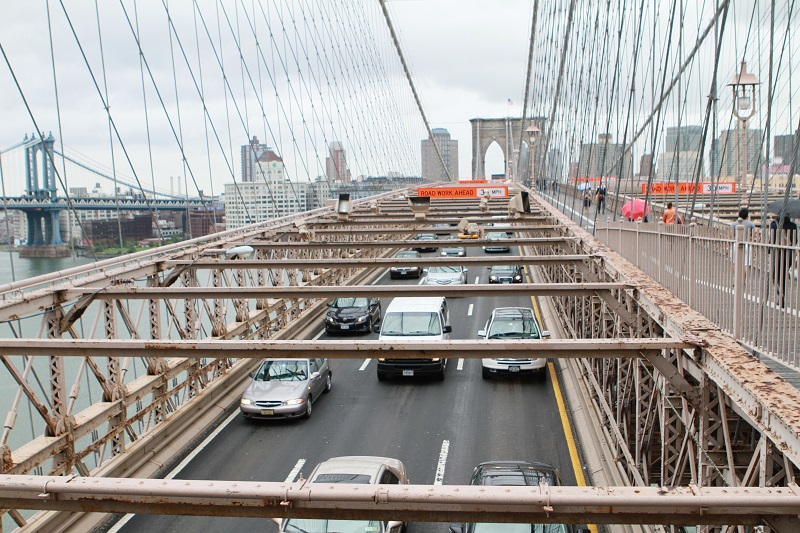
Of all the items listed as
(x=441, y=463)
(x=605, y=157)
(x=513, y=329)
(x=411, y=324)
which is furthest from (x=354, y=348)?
(x=605, y=157)

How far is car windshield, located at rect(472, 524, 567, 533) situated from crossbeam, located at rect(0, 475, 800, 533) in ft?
18.8

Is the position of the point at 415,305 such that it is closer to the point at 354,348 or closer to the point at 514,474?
the point at 514,474

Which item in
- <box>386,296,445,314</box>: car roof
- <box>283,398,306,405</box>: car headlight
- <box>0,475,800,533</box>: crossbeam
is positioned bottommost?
<box>283,398,306,405</box>: car headlight

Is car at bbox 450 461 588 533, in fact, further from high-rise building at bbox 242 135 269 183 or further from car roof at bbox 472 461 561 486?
high-rise building at bbox 242 135 269 183

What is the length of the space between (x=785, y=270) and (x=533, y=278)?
33.8 metres

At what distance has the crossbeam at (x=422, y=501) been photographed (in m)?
4.32

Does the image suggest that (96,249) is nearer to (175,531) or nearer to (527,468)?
(175,531)

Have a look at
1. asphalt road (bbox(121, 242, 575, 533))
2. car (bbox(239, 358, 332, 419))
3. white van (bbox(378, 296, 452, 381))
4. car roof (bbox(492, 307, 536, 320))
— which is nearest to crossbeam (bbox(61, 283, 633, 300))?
asphalt road (bbox(121, 242, 575, 533))

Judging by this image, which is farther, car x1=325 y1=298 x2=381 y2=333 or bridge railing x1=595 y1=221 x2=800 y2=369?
car x1=325 y1=298 x2=381 y2=333

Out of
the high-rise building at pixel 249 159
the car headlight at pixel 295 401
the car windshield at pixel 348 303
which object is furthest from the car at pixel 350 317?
the car headlight at pixel 295 401

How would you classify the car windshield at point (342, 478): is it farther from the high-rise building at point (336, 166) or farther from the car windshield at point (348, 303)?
the high-rise building at point (336, 166)

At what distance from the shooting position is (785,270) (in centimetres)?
573

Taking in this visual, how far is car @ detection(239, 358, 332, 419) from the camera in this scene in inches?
690

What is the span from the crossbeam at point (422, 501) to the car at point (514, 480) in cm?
565
